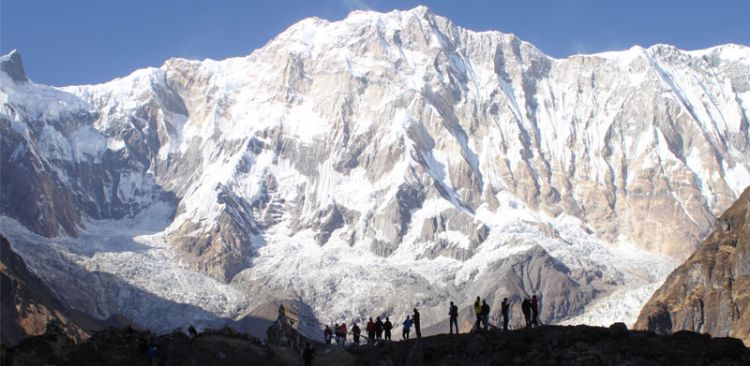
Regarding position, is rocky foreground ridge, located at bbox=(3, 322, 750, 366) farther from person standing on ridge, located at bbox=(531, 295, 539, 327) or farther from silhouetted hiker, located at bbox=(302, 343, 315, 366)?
person standing on ridge, located at bbox=(531, 295, 539, 327)

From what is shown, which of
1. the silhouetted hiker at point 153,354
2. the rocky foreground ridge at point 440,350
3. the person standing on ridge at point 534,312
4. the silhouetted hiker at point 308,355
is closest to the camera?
the rocky foreground ridge at point 440,350

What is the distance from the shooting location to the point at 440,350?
60.8 metres

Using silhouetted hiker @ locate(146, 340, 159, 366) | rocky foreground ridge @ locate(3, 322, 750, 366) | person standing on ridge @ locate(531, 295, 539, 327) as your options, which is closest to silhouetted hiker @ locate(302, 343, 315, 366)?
rocky foreground ridge @ locate(3, 322, 750, 366)

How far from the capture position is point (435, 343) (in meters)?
62.9

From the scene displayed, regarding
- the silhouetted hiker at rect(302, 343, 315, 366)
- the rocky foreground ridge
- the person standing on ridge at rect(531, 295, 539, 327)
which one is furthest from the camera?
the person standing on ridge at rect(531, 295, 539, 327)

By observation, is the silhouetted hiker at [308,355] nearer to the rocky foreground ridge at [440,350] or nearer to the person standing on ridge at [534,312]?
the rocky foreground ridge at [440,350]

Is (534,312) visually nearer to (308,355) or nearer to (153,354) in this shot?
(308,355)

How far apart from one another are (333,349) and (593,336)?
15.8 m

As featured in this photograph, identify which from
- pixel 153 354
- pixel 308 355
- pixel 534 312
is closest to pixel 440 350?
pixel 308 355

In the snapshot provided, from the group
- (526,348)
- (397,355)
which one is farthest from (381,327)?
(526,348)

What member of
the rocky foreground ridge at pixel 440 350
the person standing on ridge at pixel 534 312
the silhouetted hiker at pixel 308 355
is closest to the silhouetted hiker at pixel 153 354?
the rocky foreground ridge at pixel 440 350

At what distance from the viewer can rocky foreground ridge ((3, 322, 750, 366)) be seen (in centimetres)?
5453

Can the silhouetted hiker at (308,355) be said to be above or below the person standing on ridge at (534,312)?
below

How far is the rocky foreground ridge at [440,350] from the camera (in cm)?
5453
